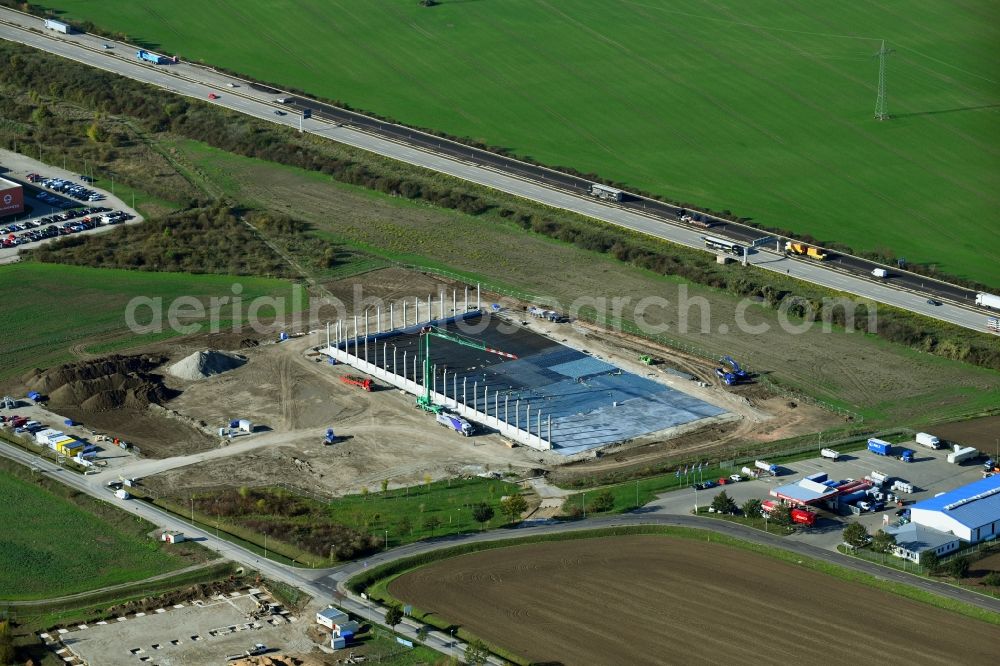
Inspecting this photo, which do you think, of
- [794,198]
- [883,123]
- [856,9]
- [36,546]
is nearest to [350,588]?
[36,546]

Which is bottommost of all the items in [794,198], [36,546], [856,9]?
[36,546]

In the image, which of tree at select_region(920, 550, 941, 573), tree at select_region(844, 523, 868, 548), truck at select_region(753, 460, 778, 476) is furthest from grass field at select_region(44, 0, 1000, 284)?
tree at select_region(920, 550, 941, 573)

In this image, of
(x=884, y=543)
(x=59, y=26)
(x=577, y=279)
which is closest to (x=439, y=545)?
(x=884, y=543)

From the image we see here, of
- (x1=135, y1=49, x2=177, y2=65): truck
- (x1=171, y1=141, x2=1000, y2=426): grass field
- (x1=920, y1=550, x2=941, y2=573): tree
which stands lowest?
(x1=920, y1=550, x2=941, y2=573): tree

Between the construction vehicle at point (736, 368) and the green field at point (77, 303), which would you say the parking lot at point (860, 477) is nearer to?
the construction vehicle at point (736, 368)

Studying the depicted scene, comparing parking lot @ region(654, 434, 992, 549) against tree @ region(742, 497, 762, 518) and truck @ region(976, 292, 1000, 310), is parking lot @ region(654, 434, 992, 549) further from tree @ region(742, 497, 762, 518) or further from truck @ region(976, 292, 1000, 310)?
truck @ region(976, 292, 1000, 310)

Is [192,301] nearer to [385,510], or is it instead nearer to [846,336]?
[385,510]
